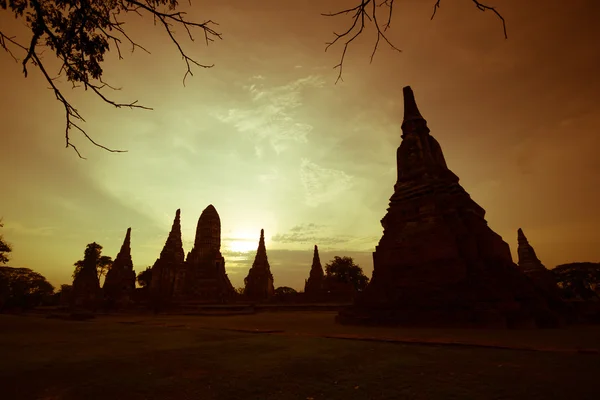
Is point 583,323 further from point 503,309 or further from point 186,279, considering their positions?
point 186,279

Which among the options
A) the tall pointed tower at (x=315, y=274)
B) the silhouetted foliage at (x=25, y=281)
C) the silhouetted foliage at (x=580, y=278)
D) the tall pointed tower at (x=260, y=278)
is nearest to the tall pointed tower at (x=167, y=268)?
the tall pointed tower at (x=260, y=278)

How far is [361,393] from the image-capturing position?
3256 mm

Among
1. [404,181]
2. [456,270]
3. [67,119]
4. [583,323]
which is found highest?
[404,181]

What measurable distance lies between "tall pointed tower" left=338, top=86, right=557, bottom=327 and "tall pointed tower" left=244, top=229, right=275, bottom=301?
Answer: 2889 centimetres

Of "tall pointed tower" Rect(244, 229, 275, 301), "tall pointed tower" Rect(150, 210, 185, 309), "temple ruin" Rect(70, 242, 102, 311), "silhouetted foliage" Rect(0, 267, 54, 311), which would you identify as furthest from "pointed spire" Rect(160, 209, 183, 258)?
"silhouetted foliage" Rect(0, 267, 54, 311)

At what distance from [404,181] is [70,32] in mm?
14216

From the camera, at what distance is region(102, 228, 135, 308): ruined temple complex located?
3671 centimetres

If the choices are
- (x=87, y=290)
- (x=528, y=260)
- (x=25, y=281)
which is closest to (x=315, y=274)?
(x=528, y=260)

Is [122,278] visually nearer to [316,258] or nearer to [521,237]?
[316,258]

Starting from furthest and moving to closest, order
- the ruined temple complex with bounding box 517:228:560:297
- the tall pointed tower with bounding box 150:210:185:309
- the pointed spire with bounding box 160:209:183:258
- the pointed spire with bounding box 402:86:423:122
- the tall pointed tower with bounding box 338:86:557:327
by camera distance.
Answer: the pointed spire with bounding box 160:209:183:258 < the tall pointed tower with bounding box 150:210:185:309 < the ruined temple complex with bounding box 517:228:560:297 < the pointed spire with bounding box 402:86:423:122 < the tall pointed tower with bounding box 338:86:557:327

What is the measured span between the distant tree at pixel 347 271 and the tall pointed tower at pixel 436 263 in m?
45.0

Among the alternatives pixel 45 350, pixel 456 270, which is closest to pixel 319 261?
pixel 456 270

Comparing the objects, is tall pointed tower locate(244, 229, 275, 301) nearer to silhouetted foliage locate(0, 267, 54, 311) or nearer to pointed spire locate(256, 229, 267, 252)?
pointed spire locate(256, 229, 267, 252)

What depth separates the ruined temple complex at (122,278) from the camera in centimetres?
3671
